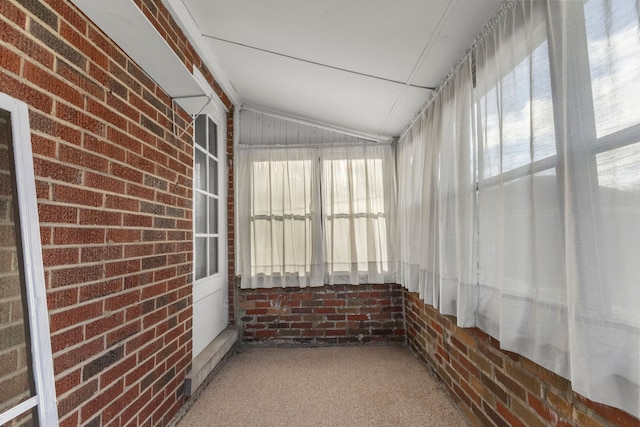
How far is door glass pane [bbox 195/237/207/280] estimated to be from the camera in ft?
8.27

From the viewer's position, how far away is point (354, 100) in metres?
2.57

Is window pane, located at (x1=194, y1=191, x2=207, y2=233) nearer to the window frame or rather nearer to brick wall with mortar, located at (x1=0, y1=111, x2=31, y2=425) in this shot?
the window frame

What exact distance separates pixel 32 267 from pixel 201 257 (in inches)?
65.6

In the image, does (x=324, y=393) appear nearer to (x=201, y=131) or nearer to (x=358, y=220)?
(x=358, y=220)

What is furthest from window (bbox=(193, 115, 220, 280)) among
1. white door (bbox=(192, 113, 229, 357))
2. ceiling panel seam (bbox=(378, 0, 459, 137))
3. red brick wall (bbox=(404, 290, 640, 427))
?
red brick wall (bbox=(404, 290, 640, 427))

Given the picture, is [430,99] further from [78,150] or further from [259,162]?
[78,150]

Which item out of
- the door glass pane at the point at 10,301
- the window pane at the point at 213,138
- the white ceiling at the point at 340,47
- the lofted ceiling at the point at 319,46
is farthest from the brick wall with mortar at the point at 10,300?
the window pane at the point at 213,138

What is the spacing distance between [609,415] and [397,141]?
2.63 metres

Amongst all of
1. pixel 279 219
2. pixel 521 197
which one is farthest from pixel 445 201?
pixel 279 219

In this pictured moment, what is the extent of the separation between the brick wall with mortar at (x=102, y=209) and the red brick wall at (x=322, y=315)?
1237mm

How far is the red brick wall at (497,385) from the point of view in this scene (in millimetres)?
1093

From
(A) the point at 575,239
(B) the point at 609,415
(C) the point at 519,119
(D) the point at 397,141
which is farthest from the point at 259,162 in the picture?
(B) the point at 609,415

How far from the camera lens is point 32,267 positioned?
959 millimetres

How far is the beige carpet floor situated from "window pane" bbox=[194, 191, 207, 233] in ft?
3.96
